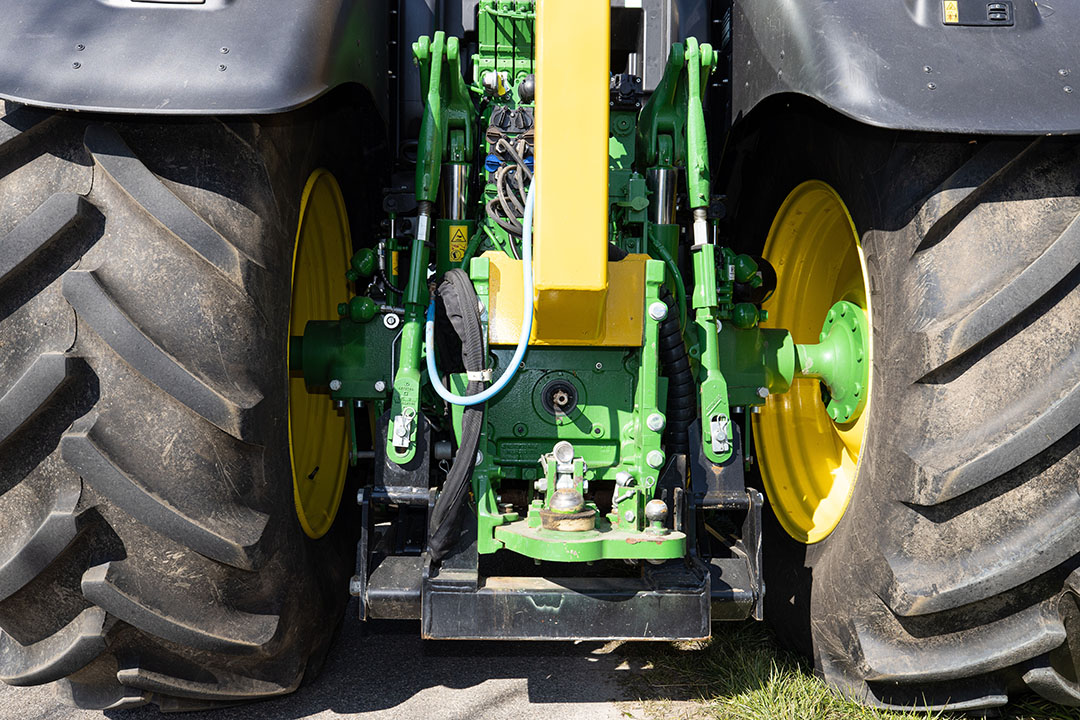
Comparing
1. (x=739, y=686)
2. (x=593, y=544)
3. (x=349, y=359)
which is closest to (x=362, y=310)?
(x=349, y=359)

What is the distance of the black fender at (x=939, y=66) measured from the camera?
176 cm

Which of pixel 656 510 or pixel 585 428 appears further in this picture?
pixel 585 428

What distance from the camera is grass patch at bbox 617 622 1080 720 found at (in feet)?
7.34

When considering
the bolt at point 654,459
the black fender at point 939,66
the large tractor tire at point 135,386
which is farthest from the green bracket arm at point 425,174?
the black fender at point 939,66

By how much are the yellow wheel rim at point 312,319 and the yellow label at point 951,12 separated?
1.50 m

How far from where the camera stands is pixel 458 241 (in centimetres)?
255

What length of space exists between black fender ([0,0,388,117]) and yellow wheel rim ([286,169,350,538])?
0.55 m

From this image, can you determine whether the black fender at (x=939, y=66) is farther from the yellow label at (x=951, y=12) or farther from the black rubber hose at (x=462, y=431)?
the black rubber hose at (x=462, y=431)

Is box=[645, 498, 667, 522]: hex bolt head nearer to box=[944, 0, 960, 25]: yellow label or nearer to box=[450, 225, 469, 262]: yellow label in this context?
box=[450, 225, 469, 262]: yellow label

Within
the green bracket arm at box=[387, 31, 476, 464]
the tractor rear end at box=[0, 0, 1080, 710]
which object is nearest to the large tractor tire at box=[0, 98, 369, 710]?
the tractor rear end at box=[0, 0, 1080, 710]

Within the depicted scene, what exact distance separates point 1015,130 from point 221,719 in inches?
86.9

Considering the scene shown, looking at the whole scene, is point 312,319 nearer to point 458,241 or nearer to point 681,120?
point 458,241

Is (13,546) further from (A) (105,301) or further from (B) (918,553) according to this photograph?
(B) (918,553)

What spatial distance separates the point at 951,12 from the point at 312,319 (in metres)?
1.90
